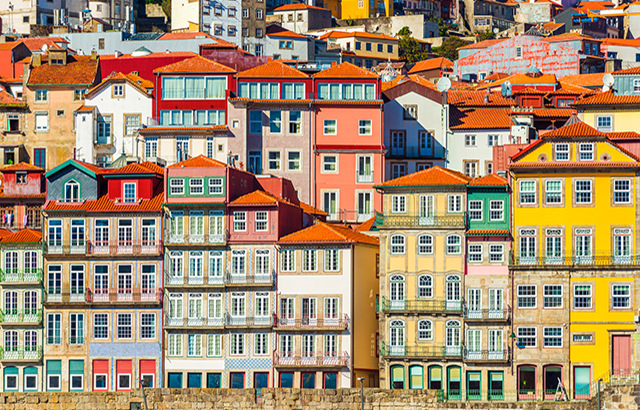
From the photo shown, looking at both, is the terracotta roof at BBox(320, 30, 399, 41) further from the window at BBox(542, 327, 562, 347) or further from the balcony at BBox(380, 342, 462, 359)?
the window at BBox(542, 327, 562, 347)

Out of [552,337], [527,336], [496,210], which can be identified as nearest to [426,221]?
[496,210]

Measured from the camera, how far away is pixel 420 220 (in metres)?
73.2

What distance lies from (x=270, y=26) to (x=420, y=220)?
69710 millimetres

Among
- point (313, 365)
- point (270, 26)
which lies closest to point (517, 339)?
point (313, 365)

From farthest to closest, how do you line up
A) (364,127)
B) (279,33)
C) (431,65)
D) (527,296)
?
(431,65) < (279,33) < (364,127) < (527,296)

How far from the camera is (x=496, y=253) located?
72.6 metres

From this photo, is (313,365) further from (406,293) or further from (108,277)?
(108,277)

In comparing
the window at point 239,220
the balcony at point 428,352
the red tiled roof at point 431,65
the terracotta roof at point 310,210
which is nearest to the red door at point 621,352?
the balcony at point 428,352

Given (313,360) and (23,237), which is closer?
(313,360)

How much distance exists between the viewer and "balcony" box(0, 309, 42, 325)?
74625 millimetres

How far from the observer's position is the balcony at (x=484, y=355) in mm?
71188

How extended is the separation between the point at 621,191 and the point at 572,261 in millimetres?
4627

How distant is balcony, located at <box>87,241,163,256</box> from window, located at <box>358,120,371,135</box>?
18987mm

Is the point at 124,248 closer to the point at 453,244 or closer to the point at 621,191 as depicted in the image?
the point at 453,244
